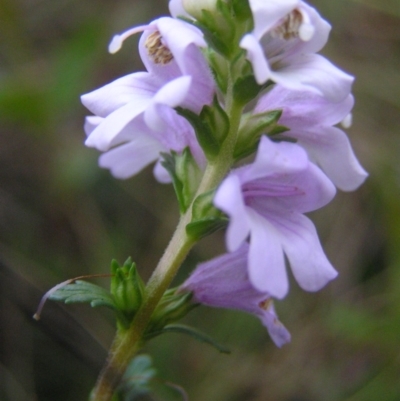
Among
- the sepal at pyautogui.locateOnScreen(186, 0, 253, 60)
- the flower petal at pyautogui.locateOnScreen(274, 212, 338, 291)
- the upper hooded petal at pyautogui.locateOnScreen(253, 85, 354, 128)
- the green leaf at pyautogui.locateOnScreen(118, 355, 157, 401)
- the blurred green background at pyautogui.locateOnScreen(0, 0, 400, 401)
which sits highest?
the sepal at pyautogui.locateOnScreen(186, 0, 253, 60)

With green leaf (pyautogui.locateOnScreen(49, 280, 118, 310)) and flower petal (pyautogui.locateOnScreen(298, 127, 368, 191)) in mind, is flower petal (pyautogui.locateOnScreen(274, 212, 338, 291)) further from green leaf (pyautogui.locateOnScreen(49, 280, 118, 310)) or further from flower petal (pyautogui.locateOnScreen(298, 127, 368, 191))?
green leaf (pyautogui.locateOnScreen(49, 280, 118, 310))

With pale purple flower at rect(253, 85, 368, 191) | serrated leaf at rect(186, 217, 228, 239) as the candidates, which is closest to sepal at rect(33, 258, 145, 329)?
serrated leaf at rect(186, 217, 228, 239)

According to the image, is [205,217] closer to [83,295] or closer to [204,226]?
[204,226]

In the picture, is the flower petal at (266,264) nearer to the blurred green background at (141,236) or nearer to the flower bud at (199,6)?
the flower bud at (199,6)

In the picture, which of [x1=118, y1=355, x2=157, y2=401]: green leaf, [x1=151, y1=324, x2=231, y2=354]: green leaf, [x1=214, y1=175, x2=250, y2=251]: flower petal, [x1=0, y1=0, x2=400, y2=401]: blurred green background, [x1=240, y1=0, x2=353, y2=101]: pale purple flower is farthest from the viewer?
[x1=0, y1=0, x2=400, y2=401]: blurred green background

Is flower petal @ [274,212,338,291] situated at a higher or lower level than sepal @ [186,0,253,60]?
lower

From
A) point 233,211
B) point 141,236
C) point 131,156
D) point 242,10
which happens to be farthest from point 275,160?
point 141,236

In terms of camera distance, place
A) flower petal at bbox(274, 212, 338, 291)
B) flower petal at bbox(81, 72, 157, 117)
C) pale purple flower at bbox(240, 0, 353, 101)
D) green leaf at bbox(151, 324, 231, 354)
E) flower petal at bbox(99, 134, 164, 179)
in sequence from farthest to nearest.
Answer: flower petal at bbox(99, 134, 164, 179) → green leaf at bbox(151, 324, 231, 354) → flower petal at bbox(81, 72, 157, 117) → flower petal at bbox(274, 212, 338, 291) → pale purple flower at bbox(240, 0, 353, 101)

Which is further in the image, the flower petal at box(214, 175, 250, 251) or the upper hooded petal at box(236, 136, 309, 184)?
the upper hooded petal at box(236, 136, 309, 184)
